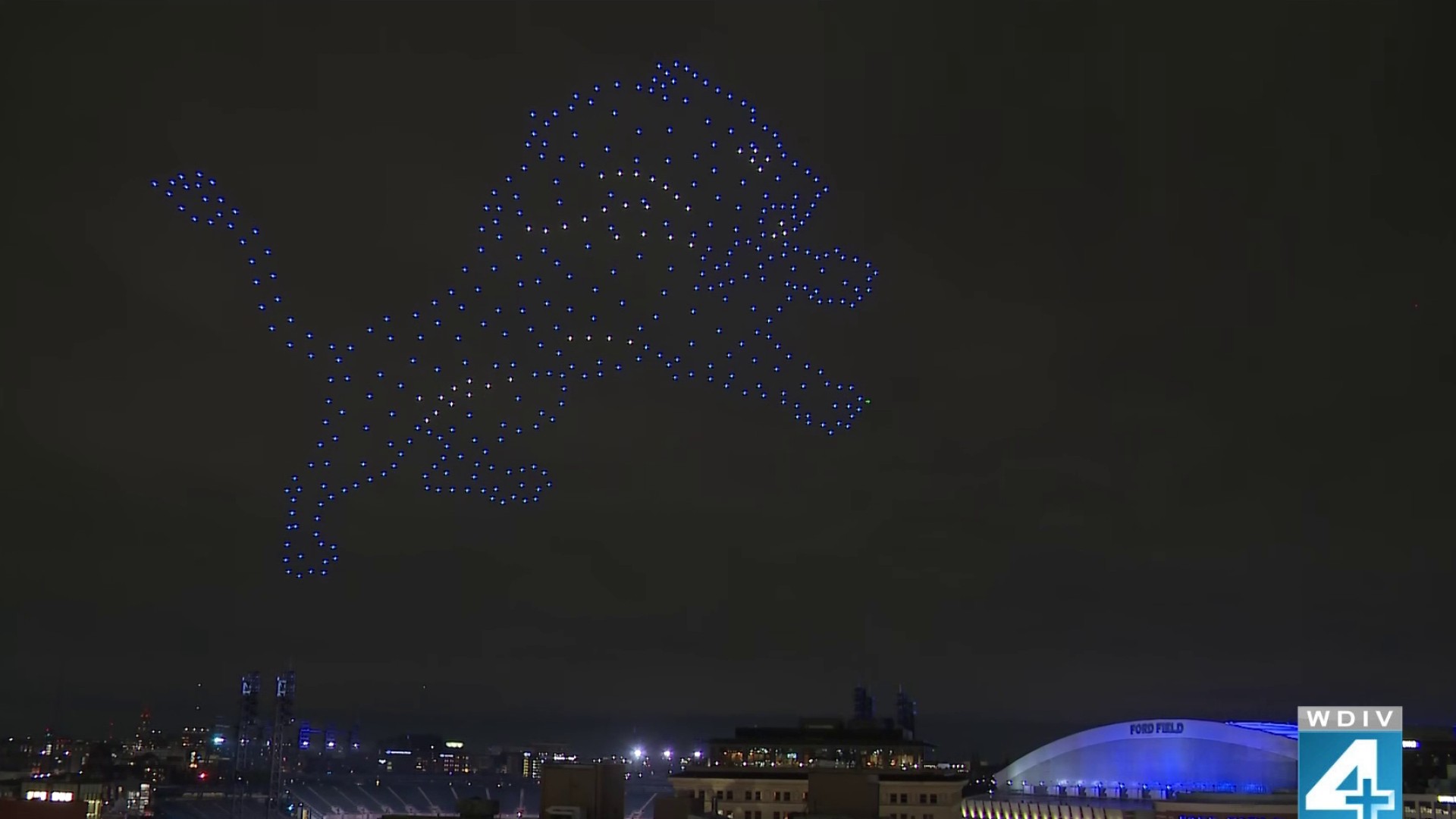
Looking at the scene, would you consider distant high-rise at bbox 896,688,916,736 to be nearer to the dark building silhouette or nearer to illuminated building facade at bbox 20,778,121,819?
illuminated building facade at bbox 20,778,121,819

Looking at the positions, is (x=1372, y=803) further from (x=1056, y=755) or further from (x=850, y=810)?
(x=1056, y=755)

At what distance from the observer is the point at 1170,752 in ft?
298

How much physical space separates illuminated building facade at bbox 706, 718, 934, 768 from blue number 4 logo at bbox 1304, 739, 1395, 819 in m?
83.7

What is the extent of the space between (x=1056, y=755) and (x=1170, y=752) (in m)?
12.8

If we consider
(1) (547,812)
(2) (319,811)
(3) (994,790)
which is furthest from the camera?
(2) (319,811)

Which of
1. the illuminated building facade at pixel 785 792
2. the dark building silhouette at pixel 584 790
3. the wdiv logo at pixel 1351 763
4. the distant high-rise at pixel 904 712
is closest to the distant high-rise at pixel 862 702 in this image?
the distant high-rise at pixel 904 712

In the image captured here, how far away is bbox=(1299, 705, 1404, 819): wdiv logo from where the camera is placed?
36.3 feet

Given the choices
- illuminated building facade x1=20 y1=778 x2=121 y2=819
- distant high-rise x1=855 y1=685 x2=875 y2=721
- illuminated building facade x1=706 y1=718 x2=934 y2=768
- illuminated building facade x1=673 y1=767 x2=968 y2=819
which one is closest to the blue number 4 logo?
illuminated building facade x1=673 y1=767 x2=968 y2=819

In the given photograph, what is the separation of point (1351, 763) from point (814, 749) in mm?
87688

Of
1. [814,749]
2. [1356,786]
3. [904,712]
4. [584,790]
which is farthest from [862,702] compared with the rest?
[1356,786]

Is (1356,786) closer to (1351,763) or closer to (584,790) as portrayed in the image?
(1351,763)

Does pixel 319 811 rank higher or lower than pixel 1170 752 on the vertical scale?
lower

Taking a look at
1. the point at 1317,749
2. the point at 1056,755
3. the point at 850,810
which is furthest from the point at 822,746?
the point at 1317,749

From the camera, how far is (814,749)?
96.2 meters
